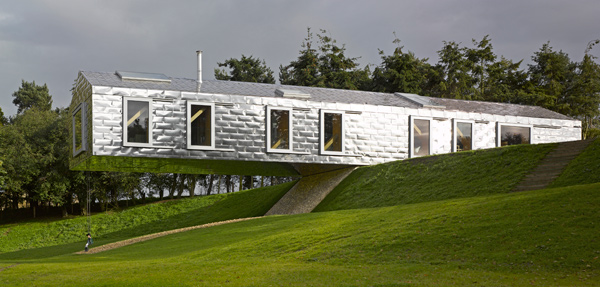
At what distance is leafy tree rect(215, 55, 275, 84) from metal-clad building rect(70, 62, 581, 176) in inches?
1164

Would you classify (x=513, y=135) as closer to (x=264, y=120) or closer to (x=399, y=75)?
(x=264, y=120)

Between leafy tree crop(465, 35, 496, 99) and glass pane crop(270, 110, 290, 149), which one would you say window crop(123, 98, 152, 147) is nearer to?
glass pane crop(270, 110, 290, 149)

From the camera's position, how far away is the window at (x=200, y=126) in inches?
1134

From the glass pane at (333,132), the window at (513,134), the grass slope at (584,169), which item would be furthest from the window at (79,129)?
the window at (513,134)

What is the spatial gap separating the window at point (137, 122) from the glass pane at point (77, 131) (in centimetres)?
264

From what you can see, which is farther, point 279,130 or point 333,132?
point 333,132

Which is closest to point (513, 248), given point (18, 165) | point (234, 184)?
point (18, 165)

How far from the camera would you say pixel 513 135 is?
36062mm

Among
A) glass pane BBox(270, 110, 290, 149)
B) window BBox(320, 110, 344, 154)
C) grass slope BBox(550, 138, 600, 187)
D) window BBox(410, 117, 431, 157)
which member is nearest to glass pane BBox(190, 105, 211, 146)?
glass pane BBox(270, 110, 290, 149)

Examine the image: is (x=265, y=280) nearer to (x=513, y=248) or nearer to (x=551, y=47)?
(x=513, y=248)

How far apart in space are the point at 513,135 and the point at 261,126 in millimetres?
15770

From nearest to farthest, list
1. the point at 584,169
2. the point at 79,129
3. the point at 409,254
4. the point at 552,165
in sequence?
the point at 409,254, the point at 584,169, the point at 552,165, the point at 79,129

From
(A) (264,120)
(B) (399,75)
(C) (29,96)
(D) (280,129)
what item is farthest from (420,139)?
(C) (29,96)

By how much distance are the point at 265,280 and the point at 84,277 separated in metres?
5.31
